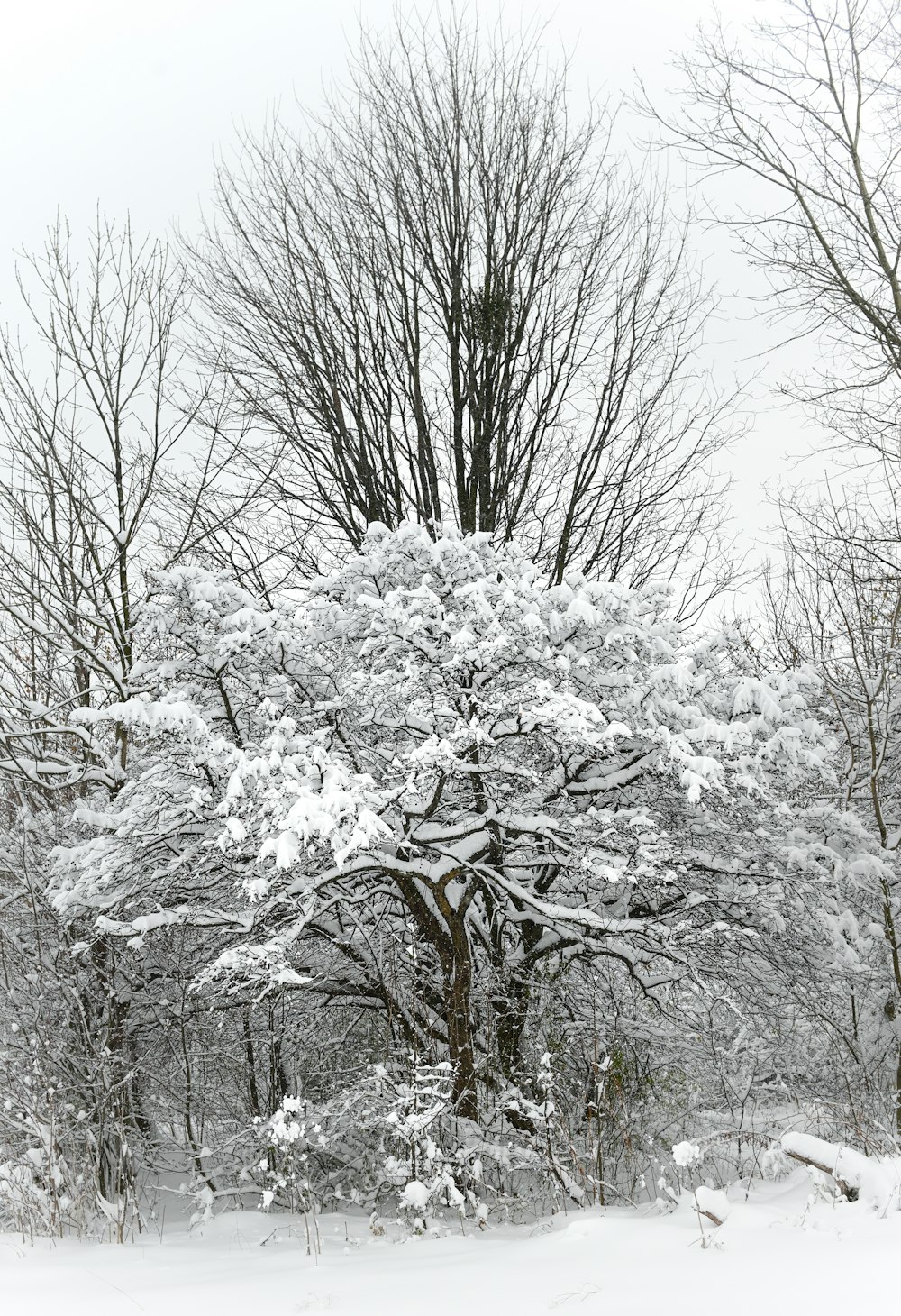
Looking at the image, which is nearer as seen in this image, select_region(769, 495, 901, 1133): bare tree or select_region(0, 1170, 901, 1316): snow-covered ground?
select_region(0, 1170, 901, 1316): snow-covered ground

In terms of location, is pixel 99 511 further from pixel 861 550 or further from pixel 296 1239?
pixel 861 550

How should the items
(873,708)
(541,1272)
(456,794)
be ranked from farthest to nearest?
(873,708) < (456,794) < (541,1272)

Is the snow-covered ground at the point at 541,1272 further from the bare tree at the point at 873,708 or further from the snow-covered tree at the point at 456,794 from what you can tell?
the bare tree at the point at 873,708

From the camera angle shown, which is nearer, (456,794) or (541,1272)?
(541,1272)

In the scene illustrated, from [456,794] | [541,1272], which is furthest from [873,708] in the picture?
[541,1272]

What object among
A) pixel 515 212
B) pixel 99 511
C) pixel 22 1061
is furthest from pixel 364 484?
pixel 22 1061

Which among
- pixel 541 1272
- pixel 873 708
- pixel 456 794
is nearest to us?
pixel 541 1272

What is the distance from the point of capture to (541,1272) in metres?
3.38

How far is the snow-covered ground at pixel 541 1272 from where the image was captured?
9.22 feet

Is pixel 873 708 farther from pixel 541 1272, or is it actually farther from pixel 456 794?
pixel 541 1272

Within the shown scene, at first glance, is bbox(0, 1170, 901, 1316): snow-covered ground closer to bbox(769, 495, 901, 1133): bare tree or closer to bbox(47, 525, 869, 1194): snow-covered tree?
bbox(47, 525, 869, 1194): snow-covered tree

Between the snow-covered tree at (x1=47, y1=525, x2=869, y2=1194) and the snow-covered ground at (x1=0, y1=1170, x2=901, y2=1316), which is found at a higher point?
the snow-covered tree at (x1=47, y1=525, x2=869, y2=1194)

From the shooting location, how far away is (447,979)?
6113 millimetres

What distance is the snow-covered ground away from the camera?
2811mm
